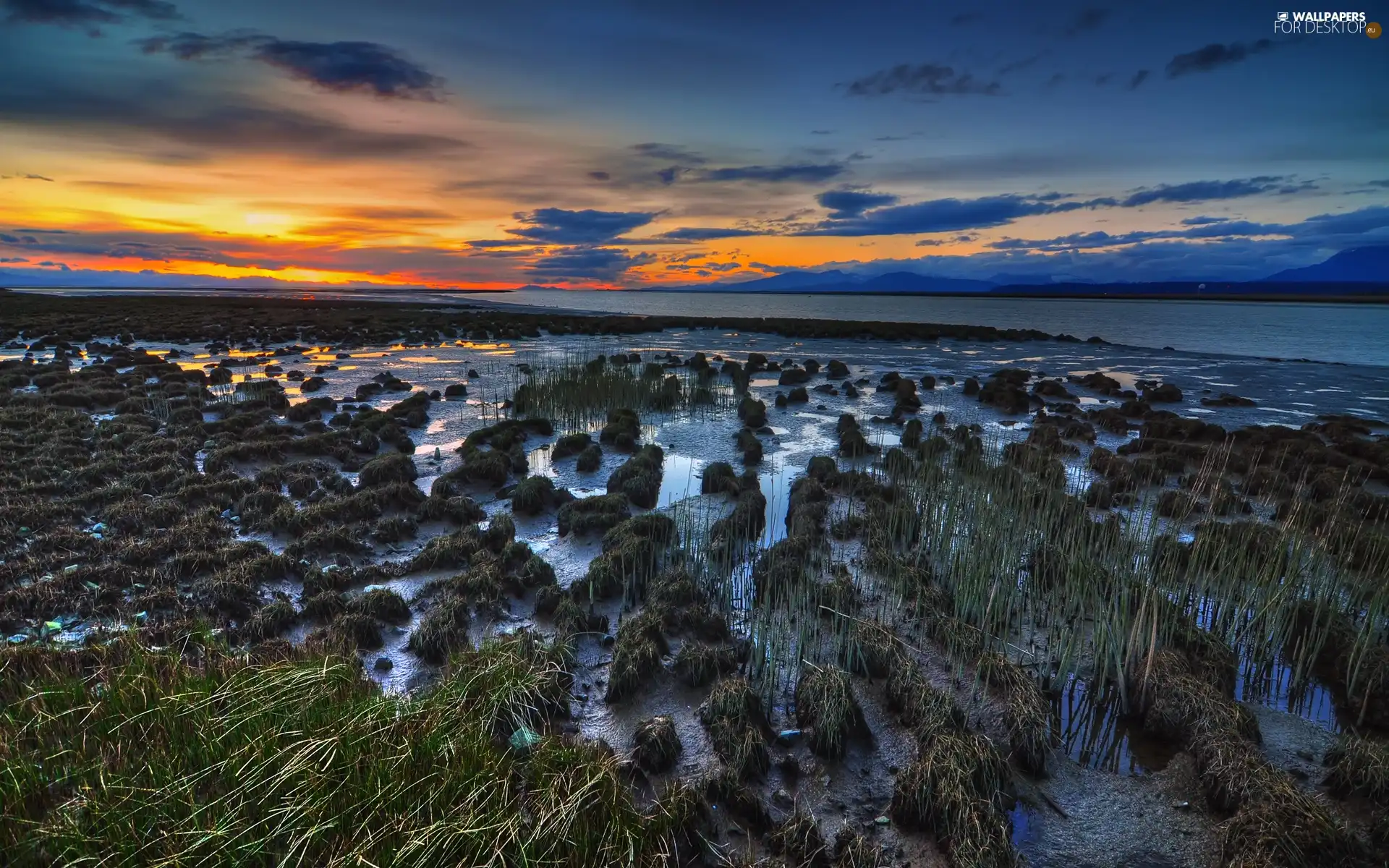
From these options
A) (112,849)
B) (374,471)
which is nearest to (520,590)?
(112,849)

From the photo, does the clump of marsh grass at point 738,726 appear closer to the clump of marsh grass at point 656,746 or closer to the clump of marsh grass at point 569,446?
the clump of marsh grass at point 656,746

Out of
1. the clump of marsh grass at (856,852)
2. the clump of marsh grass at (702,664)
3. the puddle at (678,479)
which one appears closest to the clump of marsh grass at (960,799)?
the clump of marsh grass at (856,852)

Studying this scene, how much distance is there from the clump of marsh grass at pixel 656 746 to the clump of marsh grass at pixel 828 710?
134 centimetres

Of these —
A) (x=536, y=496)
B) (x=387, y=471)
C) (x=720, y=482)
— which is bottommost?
(x=536, y=496)

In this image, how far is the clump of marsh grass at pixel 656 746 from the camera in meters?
5.96

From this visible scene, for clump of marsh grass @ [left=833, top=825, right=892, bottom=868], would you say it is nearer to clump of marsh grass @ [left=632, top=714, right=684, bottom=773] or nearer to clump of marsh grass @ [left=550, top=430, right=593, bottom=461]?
clump of marsh grass @ [left=632, top=714, right=684, bottom=773]

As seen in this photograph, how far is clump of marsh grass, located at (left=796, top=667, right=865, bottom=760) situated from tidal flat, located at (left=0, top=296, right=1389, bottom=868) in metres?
0.03

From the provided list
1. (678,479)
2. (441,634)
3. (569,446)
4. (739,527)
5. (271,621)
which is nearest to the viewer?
(441,634)

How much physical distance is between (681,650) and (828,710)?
6.52 ft

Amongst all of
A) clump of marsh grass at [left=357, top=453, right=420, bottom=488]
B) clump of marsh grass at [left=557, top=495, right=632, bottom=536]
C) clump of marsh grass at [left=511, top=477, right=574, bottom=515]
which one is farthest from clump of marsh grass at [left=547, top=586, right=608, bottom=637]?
clump of marsh grass at [left=357, top=453, right=420, bottom=488]

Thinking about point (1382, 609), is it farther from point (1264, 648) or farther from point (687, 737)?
point (687, 737)

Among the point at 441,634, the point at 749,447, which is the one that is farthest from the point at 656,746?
the point at 749,447

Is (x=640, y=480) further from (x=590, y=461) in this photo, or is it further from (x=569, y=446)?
(x=569, y=446)

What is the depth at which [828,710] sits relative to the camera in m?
6.36
